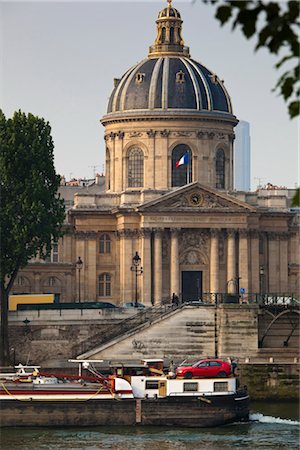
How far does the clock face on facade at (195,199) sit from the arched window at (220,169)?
26.6 feet

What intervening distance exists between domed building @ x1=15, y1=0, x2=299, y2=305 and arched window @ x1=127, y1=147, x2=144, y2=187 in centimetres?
7

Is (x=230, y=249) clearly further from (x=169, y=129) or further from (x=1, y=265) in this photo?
(x=1, y=265)

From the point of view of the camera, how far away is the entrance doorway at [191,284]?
3558 inches

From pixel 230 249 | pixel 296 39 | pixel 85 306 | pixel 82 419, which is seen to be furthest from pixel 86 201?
pixel 296 39

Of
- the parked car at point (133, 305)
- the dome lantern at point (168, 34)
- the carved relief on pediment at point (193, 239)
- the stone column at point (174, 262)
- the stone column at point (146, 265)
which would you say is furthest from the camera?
the dome lantern at point (168, 34)

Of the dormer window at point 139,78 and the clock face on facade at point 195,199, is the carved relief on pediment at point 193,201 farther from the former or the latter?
the dormer window at point 139,78

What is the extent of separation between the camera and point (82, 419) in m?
52.5

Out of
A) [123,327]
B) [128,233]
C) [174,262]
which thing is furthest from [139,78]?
[123,327]

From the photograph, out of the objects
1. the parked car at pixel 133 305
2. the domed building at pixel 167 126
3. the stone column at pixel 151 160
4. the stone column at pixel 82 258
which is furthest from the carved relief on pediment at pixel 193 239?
the stone column at pixel 82 258

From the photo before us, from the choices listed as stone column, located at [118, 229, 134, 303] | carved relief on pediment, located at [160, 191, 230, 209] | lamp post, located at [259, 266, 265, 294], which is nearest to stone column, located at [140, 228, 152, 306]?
stone column, located at [118, 229, 134, 303]

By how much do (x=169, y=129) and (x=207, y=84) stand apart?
4628mm

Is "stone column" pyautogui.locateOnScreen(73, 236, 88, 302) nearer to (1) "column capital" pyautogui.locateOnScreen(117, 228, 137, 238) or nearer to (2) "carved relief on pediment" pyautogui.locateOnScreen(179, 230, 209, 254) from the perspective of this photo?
(1) "column capital" pyautogui.locateOnScreen(117, 228, 137, 238)

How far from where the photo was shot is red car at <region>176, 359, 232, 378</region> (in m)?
54.4

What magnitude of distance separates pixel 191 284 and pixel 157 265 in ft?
10.5
